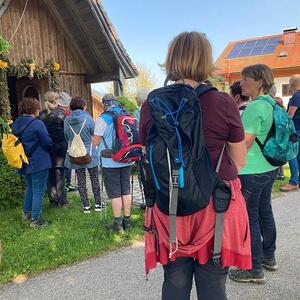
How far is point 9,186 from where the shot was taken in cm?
637

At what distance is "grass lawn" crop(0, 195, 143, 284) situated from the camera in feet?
13.4

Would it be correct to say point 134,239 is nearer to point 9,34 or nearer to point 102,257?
point 102,257

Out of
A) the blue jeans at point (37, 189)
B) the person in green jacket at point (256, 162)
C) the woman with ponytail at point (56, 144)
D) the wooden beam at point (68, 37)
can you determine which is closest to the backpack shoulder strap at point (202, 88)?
the person in green jacket at point (256, 162)

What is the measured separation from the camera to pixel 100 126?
4.73m

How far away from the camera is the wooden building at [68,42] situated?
916cm

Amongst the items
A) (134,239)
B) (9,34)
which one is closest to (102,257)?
(134,239)

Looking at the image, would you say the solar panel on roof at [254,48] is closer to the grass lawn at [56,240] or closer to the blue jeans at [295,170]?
the blue jeans at [295,170]

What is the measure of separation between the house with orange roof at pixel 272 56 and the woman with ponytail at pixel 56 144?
24.3 metres

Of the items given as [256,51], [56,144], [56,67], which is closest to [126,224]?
[56,144]

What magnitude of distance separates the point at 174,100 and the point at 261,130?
1.57 m

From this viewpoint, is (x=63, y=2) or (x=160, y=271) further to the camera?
(x=63, y=2)

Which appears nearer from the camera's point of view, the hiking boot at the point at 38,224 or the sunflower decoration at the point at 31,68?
the hiking boot at the point at 38,224

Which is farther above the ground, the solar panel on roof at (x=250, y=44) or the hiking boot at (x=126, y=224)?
the solar panel on roof at (x=250, y=44)

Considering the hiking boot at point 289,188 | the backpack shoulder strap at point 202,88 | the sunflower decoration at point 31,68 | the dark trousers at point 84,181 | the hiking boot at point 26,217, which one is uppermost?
the sunflower decoration at point 31,68
